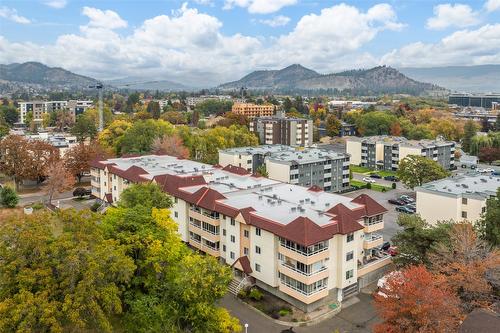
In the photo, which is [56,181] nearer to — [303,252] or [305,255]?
[303,252]

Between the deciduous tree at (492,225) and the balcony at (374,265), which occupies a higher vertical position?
the deciduous tree at (492,225)

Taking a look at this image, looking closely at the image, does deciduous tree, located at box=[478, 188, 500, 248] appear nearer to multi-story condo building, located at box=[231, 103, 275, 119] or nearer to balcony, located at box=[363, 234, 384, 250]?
balcony, located at box=[363, 234, 384, 250]

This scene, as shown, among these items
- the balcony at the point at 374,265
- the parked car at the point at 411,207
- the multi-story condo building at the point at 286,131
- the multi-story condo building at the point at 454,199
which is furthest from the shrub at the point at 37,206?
the multi-story condo building at the point at 286,131

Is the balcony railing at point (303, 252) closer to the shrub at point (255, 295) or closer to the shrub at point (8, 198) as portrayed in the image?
the shrub at point (255, 295)

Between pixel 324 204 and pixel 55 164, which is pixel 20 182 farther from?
pixel 324 204

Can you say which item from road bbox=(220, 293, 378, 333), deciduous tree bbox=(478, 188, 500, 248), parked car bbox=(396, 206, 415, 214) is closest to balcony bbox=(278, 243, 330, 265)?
road bbox=(220, 293, 378, 333)

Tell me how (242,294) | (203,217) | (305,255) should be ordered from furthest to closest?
(203,217) < (242,294) < (305,255)

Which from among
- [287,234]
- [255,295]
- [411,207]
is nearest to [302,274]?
[287,234]
